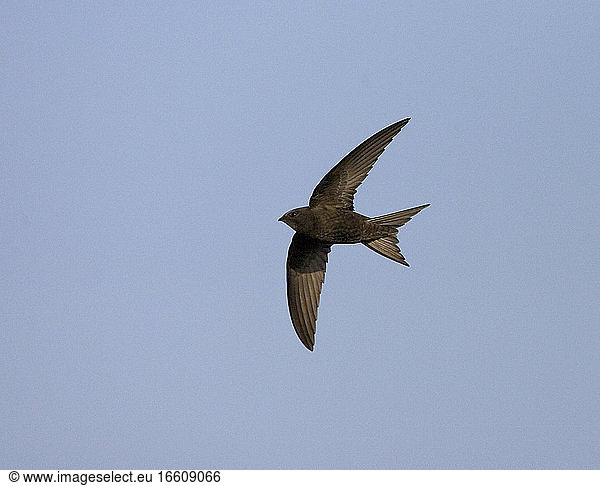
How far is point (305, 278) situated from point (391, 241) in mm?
1500

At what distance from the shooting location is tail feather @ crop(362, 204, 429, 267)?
10.6m

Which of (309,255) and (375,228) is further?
(309,255)

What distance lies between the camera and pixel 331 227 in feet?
35.6

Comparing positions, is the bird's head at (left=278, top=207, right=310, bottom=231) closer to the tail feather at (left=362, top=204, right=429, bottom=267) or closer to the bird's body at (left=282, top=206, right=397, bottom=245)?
the bird's body at (left=282, top=206, right=397, bottom=245)

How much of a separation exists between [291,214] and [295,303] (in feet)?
4.84

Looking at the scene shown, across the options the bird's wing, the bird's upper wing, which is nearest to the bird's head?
the bird's wing

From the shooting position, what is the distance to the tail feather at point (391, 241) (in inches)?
417
